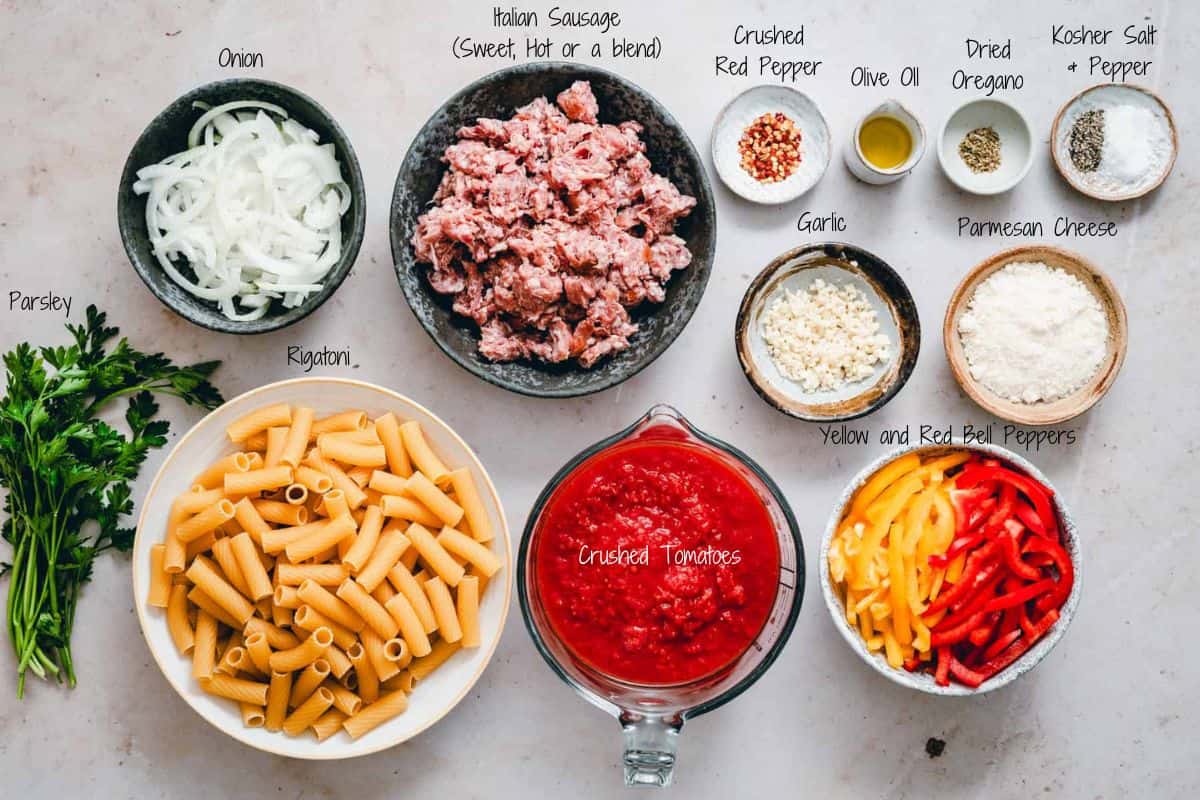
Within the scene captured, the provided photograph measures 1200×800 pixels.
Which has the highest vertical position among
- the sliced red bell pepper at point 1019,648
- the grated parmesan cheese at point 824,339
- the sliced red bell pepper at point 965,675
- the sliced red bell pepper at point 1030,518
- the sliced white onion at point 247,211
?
the sliced white onion at point 247,211

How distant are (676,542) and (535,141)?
3.65 ft

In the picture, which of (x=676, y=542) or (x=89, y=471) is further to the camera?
(x=89, y=471)

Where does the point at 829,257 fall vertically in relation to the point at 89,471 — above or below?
above

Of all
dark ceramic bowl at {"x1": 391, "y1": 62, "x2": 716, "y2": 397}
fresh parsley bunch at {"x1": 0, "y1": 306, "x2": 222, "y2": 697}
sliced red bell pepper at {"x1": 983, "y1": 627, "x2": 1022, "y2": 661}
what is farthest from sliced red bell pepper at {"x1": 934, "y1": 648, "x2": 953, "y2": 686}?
fresh parsley bunch at {"x1": 0, "y1": 306, "x2": 222, "y2": 697}

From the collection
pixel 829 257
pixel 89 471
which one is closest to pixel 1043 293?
pixel 829 257

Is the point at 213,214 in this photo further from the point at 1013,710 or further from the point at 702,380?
the point at 1013,710

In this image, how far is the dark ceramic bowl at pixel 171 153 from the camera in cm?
250

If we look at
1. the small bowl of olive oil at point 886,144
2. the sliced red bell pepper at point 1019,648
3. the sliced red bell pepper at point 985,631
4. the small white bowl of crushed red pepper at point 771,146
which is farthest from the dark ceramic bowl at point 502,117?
the sliced red bell pepper at point 1019,648

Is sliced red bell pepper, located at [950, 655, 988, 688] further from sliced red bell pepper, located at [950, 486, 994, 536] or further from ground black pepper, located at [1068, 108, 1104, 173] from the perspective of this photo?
ground black pepper, located at [1068, 108, 1104, 173]

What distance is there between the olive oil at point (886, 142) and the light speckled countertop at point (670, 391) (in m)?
0.09

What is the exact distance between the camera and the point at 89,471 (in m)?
2.62

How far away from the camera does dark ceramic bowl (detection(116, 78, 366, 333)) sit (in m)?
2.50

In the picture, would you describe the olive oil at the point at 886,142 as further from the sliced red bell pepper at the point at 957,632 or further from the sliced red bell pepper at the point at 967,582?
the sliced red bell pepper at the point at 957,632

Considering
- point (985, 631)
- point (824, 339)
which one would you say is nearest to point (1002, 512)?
point (985, 631)
